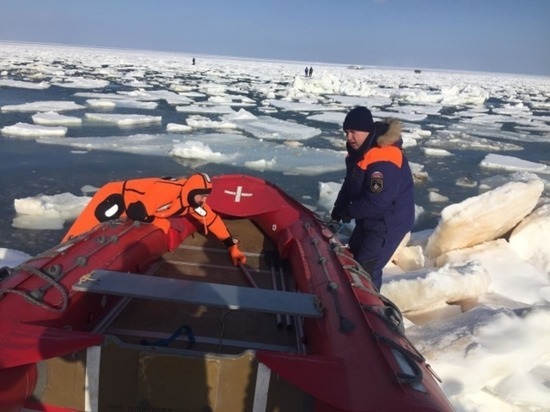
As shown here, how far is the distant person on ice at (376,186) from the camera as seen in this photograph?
244 cm

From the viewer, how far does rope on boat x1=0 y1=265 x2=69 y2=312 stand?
179 cm

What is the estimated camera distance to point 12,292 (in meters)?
1.80

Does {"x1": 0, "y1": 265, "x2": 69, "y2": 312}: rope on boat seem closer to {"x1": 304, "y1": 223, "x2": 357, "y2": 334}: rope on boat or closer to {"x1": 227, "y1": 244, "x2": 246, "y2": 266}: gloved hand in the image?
{"x1": 304, "y1": 223, "x2": 357, "y2": 334}: rope on boat

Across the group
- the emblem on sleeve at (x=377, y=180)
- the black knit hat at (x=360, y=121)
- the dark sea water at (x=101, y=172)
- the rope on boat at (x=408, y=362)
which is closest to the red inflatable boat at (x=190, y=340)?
the rope on boat at (x=408, y=362)

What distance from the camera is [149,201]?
9.22ft

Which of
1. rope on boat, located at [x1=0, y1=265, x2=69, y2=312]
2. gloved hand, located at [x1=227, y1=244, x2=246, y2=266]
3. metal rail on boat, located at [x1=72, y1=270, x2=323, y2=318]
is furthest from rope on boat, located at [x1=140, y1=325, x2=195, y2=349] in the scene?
gloved hand, located at [x1=227, y1=244, x2=246, y2=266]

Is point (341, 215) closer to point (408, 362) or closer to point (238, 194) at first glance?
point (238, 194)

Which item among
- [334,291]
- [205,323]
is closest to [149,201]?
[205,323]

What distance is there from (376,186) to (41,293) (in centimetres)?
156

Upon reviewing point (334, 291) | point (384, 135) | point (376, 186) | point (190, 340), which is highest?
point (384, 135)

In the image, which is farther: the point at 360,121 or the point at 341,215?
the point at 341,215

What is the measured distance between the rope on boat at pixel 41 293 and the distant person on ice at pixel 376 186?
57.6 inches

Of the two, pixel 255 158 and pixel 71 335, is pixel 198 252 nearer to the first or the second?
pixel 71 335

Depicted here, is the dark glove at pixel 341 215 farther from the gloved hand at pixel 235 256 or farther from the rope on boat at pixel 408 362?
the rope on boat at pixel 408 362
